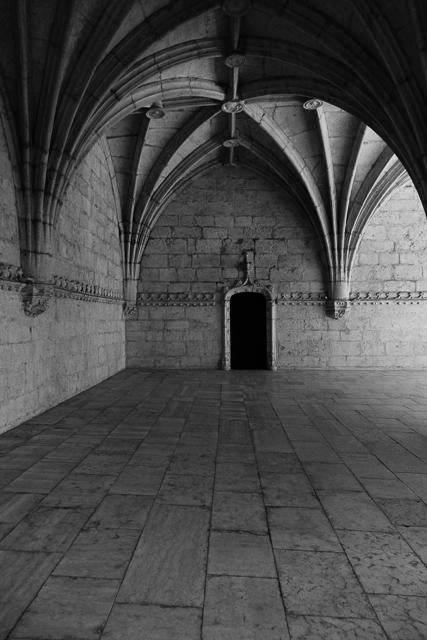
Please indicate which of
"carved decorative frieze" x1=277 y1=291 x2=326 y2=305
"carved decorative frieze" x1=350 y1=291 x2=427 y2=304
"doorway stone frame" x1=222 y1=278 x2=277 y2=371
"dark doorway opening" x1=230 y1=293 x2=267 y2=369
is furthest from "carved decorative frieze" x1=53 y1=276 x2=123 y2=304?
"carved decorative frieze" x1=350 y1=291 x2=427 y2=304

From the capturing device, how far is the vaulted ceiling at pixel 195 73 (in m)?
5.02

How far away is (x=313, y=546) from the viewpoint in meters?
2.53

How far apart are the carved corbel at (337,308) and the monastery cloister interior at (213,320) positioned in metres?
0.05

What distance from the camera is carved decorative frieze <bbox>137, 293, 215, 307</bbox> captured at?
11336mm

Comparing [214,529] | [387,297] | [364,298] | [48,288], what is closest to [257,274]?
[364,298]

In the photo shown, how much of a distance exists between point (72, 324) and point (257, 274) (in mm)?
5588

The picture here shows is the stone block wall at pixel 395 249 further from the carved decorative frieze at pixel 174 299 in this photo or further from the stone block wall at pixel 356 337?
the carved decorative frieze at pixel 174 299

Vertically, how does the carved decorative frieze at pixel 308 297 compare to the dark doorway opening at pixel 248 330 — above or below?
above

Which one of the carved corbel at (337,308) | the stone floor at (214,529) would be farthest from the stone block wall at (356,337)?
the stone floor at (214,529)

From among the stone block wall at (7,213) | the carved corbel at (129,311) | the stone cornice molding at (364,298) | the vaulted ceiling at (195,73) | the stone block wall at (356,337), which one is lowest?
the stone block wall at (356,337)

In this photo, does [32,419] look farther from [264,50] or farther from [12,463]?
[264,50]

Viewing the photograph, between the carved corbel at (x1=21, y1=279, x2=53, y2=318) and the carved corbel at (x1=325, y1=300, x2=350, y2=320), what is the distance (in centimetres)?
753

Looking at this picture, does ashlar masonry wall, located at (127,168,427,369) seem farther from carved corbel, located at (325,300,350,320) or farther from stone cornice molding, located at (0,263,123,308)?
stone cornice molding, located at (0,263,123,308)

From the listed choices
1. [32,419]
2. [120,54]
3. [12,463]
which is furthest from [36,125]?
[12,463]
